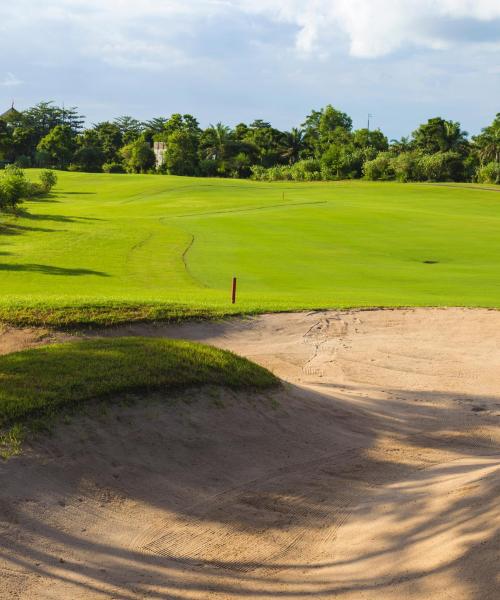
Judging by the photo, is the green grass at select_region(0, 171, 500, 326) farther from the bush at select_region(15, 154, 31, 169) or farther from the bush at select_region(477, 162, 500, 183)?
the bush at select_region(15, 154, 31, 169)

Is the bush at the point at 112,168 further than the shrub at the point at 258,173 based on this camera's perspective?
Yes

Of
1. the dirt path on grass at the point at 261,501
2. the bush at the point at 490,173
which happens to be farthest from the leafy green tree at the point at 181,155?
the dirt path on grass at the point at 261,501

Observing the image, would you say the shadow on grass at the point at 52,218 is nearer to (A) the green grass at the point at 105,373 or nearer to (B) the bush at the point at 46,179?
(B) the bush at the point at 46,179

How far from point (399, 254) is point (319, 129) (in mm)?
98333

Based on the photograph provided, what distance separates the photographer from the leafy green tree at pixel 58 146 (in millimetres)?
127062

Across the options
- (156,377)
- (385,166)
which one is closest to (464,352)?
(156,377)

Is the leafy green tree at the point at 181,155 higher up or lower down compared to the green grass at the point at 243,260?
higher up

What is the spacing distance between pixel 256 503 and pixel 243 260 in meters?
24.1

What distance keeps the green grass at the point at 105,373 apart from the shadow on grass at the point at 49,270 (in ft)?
56.0

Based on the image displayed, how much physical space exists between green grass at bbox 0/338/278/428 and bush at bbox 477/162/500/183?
82391 millimetres

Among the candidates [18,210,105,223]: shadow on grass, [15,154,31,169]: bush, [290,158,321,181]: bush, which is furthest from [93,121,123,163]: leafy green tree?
[18,210,105,223]: shadow on grass

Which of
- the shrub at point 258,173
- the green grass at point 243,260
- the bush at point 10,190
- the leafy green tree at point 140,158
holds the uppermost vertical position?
the leafy green tree at point 140,158

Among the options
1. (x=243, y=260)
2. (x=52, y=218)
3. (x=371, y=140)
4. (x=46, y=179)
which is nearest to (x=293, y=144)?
(x=371, y=140)

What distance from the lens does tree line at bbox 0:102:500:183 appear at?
322 feet
